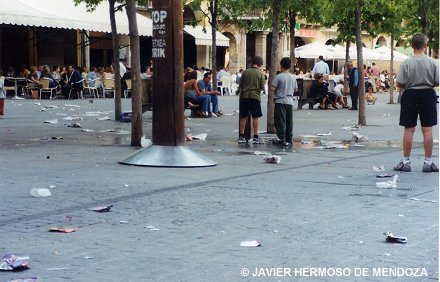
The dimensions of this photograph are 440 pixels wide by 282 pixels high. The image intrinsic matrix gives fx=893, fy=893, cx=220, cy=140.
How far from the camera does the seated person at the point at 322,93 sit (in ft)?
101

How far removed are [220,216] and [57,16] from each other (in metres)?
24.5

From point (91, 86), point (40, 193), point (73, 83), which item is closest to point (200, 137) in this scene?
point (40, 193)

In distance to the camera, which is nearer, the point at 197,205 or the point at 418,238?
the point at 418,238

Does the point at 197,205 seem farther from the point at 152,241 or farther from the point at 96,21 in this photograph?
Result: the point at 96,21

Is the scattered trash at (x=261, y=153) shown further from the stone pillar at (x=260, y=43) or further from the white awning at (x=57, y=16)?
the stone pillar at (x=260, y=43)

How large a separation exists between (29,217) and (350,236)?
8.90ft

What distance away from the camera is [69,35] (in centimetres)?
4169

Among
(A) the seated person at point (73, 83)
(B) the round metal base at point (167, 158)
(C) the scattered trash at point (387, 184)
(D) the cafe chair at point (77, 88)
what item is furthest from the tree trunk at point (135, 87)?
(D) the cafe chair at point (77, 88)

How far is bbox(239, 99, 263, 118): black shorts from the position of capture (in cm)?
1599

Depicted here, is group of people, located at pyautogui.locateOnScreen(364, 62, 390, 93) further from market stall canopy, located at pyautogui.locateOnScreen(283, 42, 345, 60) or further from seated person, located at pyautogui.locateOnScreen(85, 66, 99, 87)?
seated person, located at pyautogui.locateOnScreen(85, 66, 99, 87)

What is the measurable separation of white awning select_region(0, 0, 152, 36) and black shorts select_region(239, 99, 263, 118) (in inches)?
595

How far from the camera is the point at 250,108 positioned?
632 inches

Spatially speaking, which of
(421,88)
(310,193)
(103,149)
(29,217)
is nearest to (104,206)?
(29,217)

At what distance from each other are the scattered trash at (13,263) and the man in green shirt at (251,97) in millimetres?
10327
